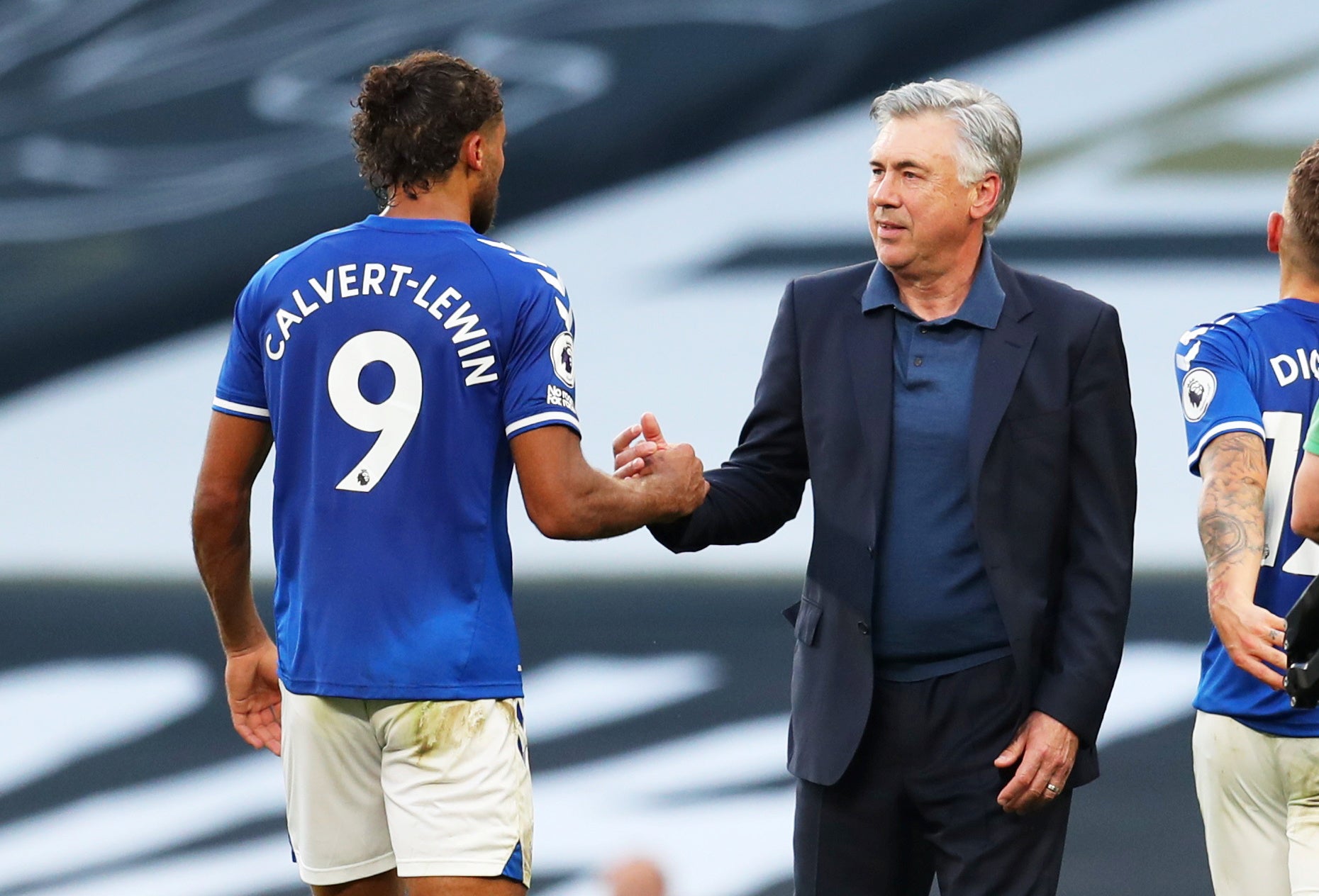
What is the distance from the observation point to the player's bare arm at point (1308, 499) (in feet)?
6.00

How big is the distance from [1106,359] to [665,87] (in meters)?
3.16

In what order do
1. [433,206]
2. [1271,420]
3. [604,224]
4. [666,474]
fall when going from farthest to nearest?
[604,224] < [666,474] < [1271,420] < [433,206]

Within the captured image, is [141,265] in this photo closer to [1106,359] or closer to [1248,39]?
[1248,39]

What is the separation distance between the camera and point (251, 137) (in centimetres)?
534

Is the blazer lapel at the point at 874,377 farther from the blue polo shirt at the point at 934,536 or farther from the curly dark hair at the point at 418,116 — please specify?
the curly dark hair at the point at 418,116

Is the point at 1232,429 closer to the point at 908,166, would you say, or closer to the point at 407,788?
the point at 908,166

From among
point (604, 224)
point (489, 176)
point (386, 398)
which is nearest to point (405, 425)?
point (386, 398)

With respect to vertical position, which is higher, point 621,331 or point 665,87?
point 665,87

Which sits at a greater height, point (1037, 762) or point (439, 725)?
point (439, 725)

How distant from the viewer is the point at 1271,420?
2.36m

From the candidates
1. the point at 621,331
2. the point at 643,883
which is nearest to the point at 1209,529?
the point at 643,883

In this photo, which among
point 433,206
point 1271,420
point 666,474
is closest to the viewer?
point 433,206

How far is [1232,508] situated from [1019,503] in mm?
271

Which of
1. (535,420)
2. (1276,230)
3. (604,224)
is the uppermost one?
(604,224)
